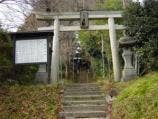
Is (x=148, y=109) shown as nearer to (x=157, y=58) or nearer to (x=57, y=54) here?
(x=157, y=58)

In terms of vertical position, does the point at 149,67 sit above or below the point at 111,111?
above

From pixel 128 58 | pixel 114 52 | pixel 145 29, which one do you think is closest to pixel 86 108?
pixel 128 58

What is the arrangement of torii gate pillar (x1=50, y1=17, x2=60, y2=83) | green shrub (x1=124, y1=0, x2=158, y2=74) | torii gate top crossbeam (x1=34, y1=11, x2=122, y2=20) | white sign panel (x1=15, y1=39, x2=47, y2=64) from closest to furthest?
white sign panel (x1=15, y1=39, x2=47, y2=64), green shrub (x1=124, y1=0, x2=158, y2=74), torii gate pillar (x1=50, y1=17, x2=60, y2=83), torii gate top crossbeam (x1=34, y1=11, x2=122, y2=20)

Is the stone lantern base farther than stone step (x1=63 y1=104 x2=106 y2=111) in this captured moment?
Yes

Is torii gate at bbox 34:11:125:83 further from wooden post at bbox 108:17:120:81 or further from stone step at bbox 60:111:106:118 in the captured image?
stone step at bbox 60:111:106:118

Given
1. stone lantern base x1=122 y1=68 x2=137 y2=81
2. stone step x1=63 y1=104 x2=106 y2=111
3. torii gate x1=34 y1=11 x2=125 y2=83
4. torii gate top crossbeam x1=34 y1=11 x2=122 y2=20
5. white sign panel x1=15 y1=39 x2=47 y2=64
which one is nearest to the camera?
stone step x1=63 y1=104 x2=106 y2=111

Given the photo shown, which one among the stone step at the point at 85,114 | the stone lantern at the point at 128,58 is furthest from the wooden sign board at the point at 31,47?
the stone step at the point at 85,114

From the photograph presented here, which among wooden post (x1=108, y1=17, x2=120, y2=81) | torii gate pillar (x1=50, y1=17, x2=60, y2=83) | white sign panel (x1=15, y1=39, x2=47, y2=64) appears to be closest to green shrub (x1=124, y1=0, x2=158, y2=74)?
wooden post (x1=108, y1=17, x2=120, y2=81)

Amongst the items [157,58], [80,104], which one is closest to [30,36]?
[80,104]

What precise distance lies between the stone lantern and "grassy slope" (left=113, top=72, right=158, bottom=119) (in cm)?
397

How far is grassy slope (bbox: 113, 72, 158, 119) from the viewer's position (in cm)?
1009

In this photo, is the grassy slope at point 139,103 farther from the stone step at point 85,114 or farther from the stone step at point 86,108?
the stone step at point 86,108

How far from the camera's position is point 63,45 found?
31.7 m

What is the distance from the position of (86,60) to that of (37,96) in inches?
766
